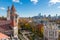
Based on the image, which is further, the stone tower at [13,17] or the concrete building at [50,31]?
the concrete building at [50,31]

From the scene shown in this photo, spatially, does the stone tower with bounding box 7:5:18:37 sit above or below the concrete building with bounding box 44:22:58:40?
above

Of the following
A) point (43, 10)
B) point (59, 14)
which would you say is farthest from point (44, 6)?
point (59, 14)

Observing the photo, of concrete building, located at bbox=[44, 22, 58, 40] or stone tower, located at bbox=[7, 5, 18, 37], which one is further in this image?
concrete building, located at bbox=[44, 22, 58, 40]

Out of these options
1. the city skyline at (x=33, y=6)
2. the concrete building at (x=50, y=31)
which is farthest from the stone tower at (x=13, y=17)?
the concrete building at (x=50, y=31)

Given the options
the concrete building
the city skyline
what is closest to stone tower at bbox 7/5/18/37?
the city skyline

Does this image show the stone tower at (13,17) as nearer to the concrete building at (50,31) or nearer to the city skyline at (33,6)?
the city skyline at (33,6)

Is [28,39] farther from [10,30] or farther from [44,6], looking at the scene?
[44,6]

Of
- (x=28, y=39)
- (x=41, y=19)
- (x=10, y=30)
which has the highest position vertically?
(x=41, y=19)

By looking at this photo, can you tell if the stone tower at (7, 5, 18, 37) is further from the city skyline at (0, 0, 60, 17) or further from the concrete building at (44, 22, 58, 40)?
the concrete building at (44, 22, 58, 40)
